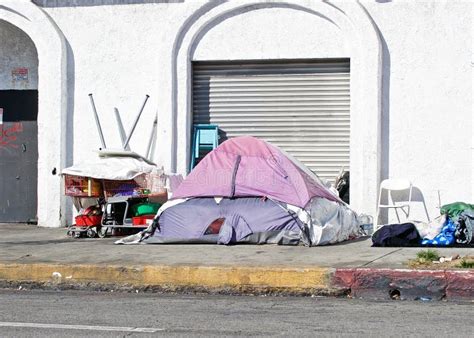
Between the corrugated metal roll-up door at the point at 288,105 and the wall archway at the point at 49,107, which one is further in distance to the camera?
the wall archway at the point at 49,107

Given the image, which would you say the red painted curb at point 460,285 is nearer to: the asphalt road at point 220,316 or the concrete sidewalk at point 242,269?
the concrete sidewalk at point 242,269

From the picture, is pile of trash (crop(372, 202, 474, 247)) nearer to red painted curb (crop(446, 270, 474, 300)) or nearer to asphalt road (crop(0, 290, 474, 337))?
red painted curb (crop(446, 270, 474, 300))

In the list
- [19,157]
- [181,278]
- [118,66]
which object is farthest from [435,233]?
[19,157]

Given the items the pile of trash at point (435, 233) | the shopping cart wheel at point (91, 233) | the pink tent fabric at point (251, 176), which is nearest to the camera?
the pile of trash at point (435, 233)

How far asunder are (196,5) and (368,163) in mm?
3765

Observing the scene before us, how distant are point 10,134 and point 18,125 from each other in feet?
0.69

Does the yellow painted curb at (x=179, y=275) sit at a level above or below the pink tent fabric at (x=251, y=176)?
below

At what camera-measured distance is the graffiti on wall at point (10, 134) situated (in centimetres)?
1652

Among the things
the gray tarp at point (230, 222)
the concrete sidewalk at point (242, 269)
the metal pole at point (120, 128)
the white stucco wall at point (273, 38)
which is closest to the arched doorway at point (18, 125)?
the metal pole at point (120, 128)

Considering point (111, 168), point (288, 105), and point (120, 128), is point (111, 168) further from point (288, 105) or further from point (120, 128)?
point (288, 105)

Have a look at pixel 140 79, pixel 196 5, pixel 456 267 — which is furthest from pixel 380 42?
pixel 456 267

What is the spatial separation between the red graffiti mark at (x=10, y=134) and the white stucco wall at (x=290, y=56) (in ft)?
4.12

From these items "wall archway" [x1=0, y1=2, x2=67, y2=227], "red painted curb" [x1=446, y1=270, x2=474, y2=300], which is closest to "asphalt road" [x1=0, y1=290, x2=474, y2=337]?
"red painted curb" [x1=446, y1=270, x2=474, y2=300]

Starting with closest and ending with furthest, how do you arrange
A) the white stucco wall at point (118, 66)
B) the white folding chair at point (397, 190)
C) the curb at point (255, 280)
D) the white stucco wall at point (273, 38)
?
the curb at point (255, 280) < the white folding chair at point (397, 190) < the white stucco wall at point (273, 38) < the white stucco wall at point (118, 66)
